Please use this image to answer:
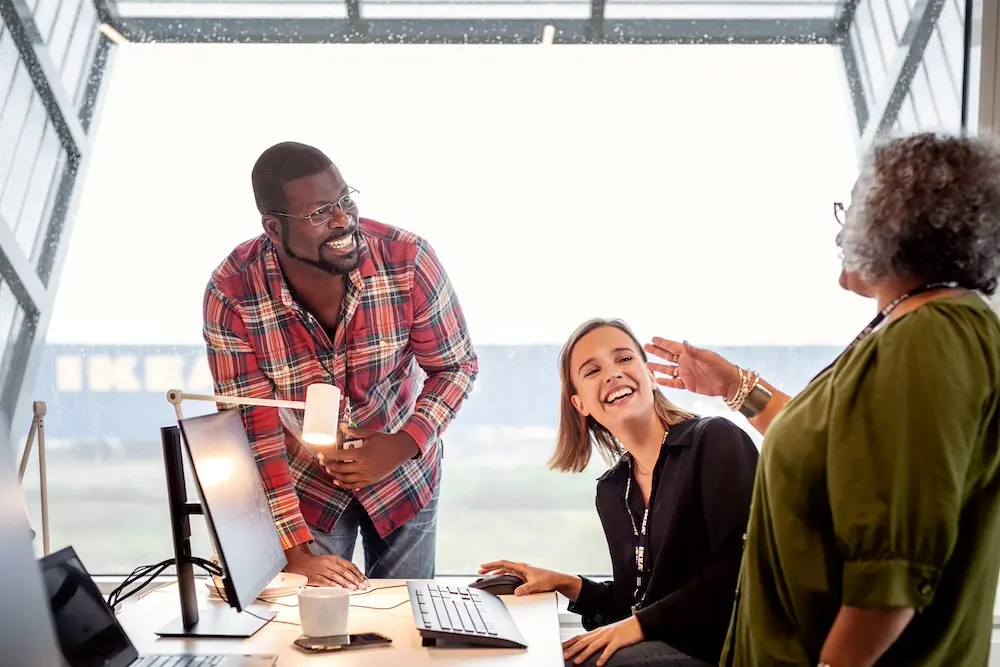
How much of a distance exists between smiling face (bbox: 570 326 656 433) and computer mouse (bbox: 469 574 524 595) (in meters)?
0.46

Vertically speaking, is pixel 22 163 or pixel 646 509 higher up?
pixel 22 163

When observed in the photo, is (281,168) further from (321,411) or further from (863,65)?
(863,65)

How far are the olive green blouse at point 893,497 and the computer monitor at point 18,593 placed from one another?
3.16ft

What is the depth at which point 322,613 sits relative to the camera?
5.39 ft

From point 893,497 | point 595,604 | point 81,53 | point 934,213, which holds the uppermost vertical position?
point 81,53

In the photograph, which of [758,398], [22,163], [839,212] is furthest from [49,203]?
[839,212]

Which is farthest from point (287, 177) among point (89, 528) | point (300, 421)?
point (89, 528)

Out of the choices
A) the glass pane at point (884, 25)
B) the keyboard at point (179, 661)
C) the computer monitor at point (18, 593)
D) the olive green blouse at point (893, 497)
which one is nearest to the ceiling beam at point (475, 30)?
the glass pane at point (884, 25)

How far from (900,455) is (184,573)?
1.27 metres

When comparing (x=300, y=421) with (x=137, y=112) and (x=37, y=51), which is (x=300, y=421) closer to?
(x=137, y=112)

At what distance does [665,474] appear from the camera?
6.93ft

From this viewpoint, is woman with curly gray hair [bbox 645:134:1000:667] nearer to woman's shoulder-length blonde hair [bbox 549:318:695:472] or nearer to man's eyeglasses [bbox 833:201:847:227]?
man's eyeglasses [bbox 833:201:847:227]

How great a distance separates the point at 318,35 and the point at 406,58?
0.32m

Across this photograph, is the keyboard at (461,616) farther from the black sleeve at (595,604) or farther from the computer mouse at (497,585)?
the black sleeve at (595,604)
